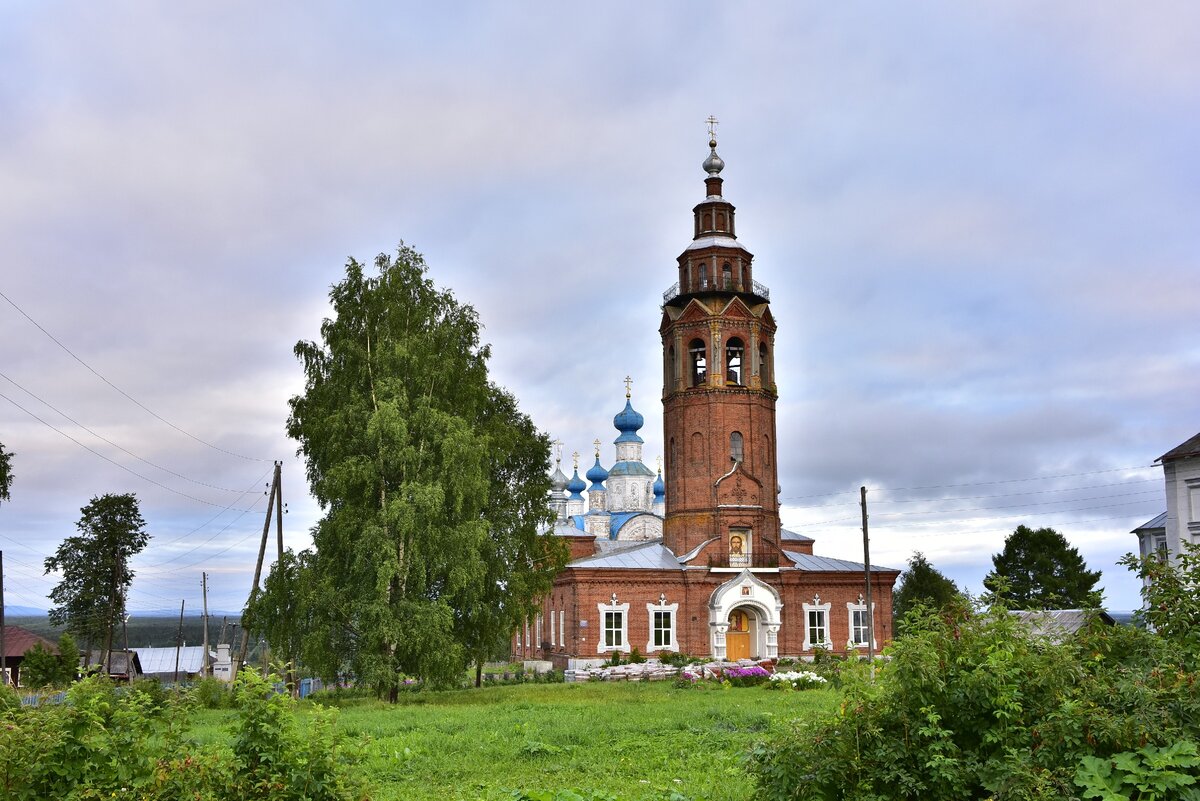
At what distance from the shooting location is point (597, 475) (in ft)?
219

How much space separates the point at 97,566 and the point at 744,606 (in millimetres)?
30475

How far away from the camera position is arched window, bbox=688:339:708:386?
4538 cm

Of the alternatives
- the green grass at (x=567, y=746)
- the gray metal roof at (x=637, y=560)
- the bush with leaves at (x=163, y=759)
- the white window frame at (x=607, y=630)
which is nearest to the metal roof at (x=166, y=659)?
the gray metal roof at (x=637, y=560)

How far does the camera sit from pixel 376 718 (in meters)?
20.8

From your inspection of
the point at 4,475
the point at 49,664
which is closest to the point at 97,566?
the point at 49,664

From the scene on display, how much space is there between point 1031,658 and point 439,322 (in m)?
24.0

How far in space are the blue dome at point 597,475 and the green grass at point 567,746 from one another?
41.3 metres

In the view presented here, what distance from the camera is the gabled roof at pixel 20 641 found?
Result: 49.8 metres

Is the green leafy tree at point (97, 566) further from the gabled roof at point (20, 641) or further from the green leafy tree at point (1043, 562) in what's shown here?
the green leafy tree at point (1043, 562)

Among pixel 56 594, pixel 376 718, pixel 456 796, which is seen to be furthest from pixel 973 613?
pixel 56 594

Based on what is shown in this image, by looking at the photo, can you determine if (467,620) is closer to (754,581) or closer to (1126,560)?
(754,581)

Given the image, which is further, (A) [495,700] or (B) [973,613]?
(A) [495,700]

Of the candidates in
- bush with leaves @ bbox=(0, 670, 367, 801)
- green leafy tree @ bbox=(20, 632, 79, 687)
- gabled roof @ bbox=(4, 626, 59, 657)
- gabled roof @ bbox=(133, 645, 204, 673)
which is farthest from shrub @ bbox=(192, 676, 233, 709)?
gabled roof @ bbox=(133, 645, 204, 673)

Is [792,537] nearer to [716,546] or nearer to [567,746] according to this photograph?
[716,546]
